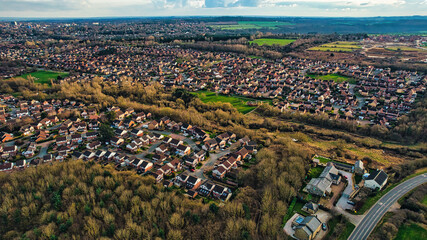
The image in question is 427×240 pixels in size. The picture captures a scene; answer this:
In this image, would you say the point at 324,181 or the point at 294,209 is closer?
the point at 294,209

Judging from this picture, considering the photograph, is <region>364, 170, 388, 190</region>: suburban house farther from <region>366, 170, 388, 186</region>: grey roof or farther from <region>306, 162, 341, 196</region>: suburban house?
<region>306, 162, 341, 196</region>: suburban house

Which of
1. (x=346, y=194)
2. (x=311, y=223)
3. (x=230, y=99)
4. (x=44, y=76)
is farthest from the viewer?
(x=44, y=76)

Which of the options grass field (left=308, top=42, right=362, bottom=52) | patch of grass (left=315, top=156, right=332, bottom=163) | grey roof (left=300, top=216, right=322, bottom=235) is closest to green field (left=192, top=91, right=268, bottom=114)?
patch of grass (left=315, top=156, right=332, bottom=163)

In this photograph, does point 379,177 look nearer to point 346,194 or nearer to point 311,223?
point 346,194

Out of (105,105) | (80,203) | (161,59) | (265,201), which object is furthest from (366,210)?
(161,59)

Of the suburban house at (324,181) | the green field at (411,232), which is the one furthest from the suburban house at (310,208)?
Answer: the green field at (411,232)

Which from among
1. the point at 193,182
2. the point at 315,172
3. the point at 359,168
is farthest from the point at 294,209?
the point at 359,168
